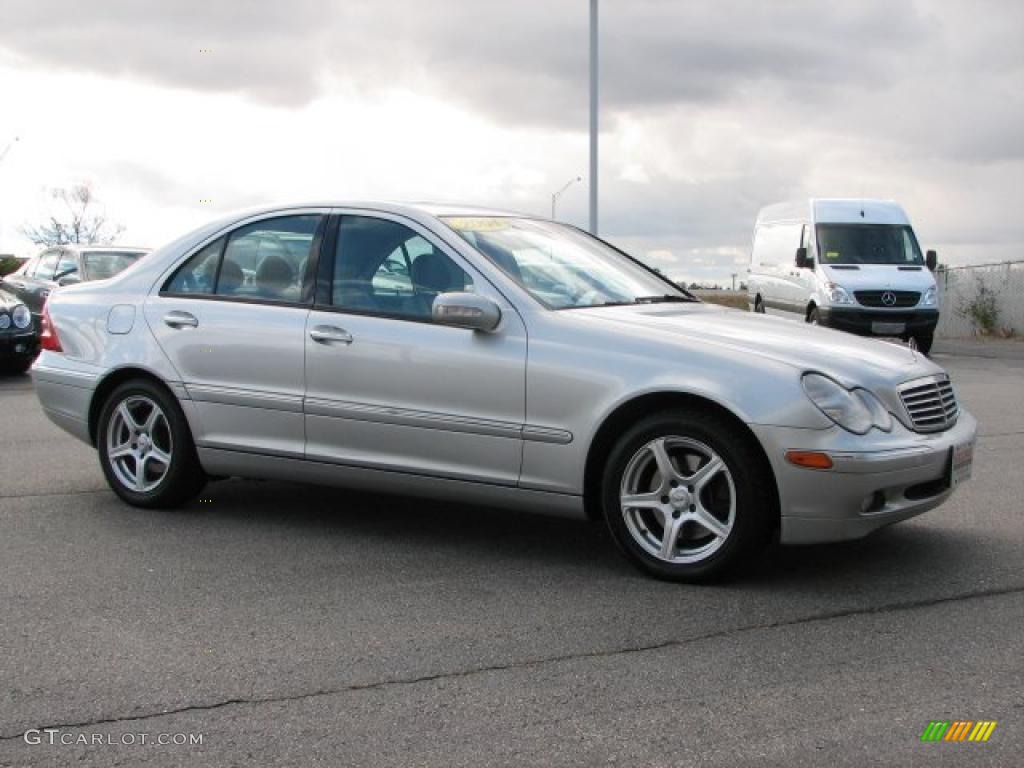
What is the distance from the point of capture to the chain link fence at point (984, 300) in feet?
93.4

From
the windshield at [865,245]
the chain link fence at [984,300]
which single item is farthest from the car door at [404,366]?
the chain link fence at [984,300]

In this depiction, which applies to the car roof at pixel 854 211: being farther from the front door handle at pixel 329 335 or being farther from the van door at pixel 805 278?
the front door handle at pixel 329 335

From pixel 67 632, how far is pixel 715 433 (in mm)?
2521

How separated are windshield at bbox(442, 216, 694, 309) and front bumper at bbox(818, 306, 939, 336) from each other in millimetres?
13535

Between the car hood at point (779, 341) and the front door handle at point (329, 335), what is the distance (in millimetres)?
1087

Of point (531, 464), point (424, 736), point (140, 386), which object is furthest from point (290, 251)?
point (424, 736)

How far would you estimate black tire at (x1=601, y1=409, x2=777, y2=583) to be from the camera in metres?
5.20

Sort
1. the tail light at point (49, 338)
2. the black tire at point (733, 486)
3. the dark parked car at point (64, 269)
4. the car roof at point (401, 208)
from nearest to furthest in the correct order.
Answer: the black tire at point (733, 486) → the car roof at point (401, 208) → the tail light at point (49, 338) → the dark parked car at point (64, 269)

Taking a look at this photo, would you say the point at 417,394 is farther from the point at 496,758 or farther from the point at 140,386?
the point at 496,758

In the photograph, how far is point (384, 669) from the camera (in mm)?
4340

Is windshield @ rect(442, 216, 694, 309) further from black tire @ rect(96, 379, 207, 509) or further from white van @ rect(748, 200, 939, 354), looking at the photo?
white van @ rect(748, 200, 939, 354)

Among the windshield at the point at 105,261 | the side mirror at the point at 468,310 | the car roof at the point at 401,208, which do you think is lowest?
the side mirror at the point at 468,310

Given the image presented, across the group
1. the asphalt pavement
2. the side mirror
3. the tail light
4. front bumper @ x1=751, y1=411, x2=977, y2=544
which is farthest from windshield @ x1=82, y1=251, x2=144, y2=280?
front bumper @ x1=751, y1=411, x2=977, y2=544

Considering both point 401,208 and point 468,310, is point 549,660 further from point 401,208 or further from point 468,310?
point 401,208
